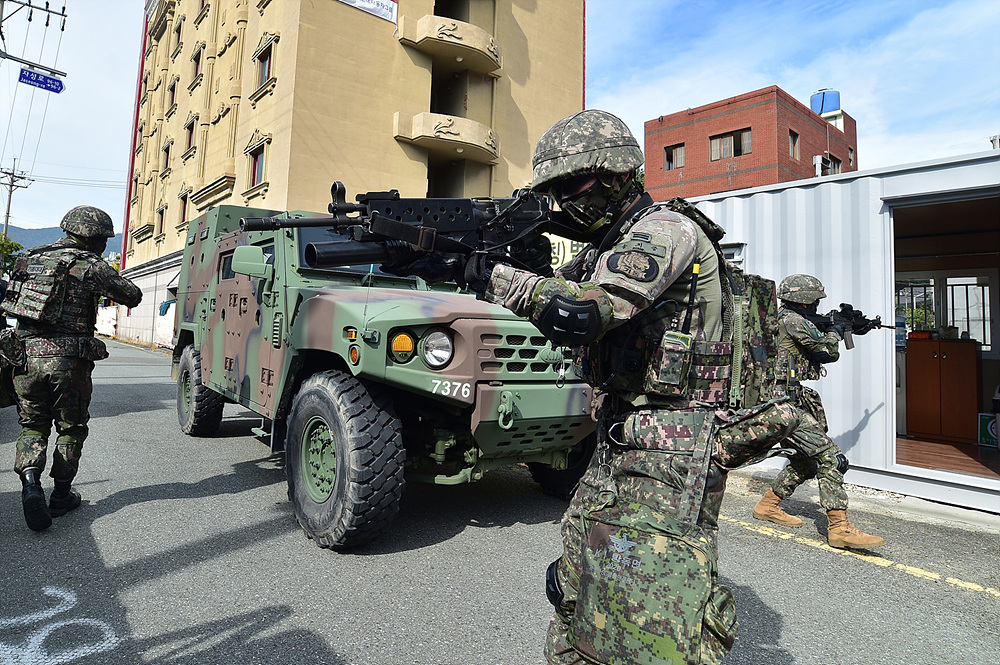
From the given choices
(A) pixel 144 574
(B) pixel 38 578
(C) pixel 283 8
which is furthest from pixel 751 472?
(C) pixel 283 8

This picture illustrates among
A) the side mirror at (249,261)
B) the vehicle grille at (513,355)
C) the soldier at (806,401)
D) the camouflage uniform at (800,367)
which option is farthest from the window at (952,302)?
the side mirror at (249,261)

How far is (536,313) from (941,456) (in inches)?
261

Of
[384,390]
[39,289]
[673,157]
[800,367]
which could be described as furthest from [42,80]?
[673,157]

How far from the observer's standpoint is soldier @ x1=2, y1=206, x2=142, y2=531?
11.4 ft

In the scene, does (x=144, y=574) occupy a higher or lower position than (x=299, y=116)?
lower

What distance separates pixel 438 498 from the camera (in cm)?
423

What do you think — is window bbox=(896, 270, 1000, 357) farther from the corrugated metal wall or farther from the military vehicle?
the military vehicle

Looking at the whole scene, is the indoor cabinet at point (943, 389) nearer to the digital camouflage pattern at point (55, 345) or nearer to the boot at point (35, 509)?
the digital camouflage pattern at point (55, 345)

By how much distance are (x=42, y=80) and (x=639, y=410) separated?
1598 cm

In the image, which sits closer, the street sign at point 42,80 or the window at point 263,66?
the street sign at point 42,80

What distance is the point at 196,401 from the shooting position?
5.75 metres

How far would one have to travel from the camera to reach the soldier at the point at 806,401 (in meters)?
3.56

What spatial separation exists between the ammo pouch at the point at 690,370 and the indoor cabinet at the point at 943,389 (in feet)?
25.4

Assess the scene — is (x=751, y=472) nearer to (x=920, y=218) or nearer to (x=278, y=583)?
(x=920, y=218)
